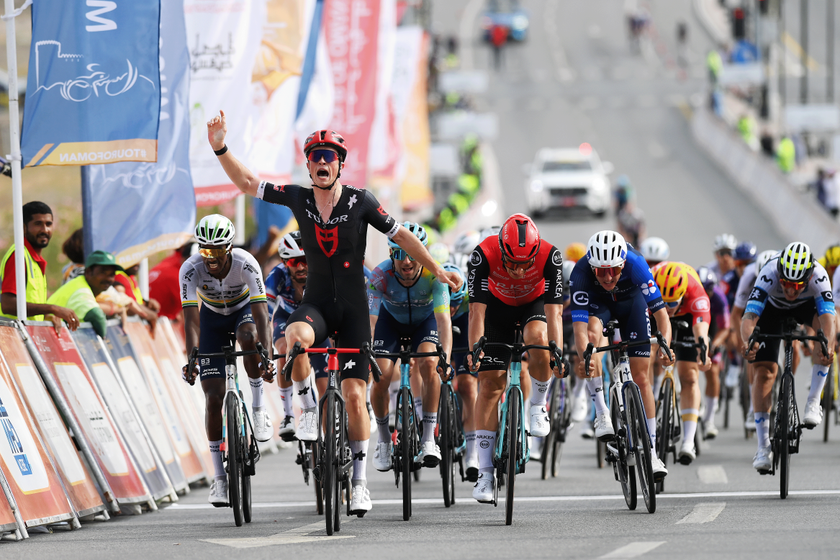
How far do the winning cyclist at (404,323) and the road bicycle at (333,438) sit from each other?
1.53 m

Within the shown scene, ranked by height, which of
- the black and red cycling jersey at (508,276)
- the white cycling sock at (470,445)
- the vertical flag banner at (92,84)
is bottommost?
the white cycling sock at (470,445)

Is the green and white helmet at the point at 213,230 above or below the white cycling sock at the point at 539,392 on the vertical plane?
above

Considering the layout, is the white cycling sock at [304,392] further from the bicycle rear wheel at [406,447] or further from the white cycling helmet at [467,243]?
the white cycling helmet at [467,243]

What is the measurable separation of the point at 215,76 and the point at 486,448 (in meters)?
6.64

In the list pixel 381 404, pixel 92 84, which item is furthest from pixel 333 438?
pixel 92 84

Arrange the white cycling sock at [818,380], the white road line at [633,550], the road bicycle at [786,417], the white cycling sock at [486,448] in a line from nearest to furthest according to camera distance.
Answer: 1. the white road line at [633,550]
2. the white cycling sock at [486,448]
3. the road bicycle at [786,417]
4. the white cycling sock at [818,380]

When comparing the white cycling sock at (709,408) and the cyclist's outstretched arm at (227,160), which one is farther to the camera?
the white cycling sock at (709,408)

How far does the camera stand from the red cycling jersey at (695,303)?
12531 mm

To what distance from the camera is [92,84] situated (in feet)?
37.3

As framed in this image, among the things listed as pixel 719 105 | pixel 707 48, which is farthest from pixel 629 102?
pixel 707 48

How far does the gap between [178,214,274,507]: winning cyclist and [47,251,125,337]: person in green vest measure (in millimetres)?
1434

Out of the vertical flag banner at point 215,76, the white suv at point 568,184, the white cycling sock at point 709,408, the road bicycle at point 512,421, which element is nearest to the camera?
the road bicycle at point 512,421

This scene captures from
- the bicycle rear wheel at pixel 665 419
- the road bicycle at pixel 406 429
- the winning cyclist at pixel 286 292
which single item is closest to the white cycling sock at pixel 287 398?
the winning cyclist at pixel 286 292

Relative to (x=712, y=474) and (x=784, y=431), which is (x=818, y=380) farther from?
(x=712, y=474)
